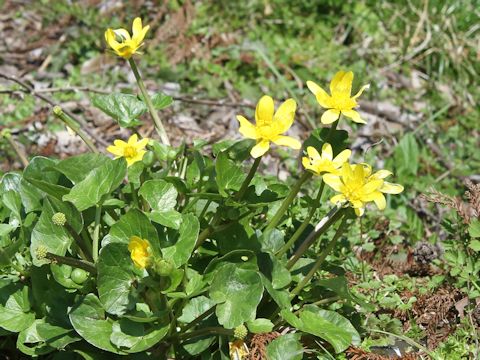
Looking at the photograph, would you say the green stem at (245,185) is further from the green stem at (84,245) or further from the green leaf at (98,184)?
the green stem at (84,245)

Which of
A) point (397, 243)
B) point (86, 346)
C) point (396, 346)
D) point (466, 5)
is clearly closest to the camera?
point (86, 346)

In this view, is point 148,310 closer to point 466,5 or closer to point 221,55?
point 221,55

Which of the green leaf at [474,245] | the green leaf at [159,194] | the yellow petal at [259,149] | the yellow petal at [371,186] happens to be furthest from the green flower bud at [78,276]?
the green leaf at [474,245]

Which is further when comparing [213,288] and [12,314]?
[12,314]

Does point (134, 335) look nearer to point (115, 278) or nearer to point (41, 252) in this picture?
point (115, 278)

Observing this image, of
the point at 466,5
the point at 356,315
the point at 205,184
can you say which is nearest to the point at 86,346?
the point at 205,184

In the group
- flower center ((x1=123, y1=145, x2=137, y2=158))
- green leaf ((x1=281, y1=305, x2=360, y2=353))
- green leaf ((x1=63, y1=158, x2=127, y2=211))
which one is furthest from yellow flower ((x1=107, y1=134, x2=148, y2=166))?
green leaf ((x1=281, y1=305, x2=360, y2=353))
